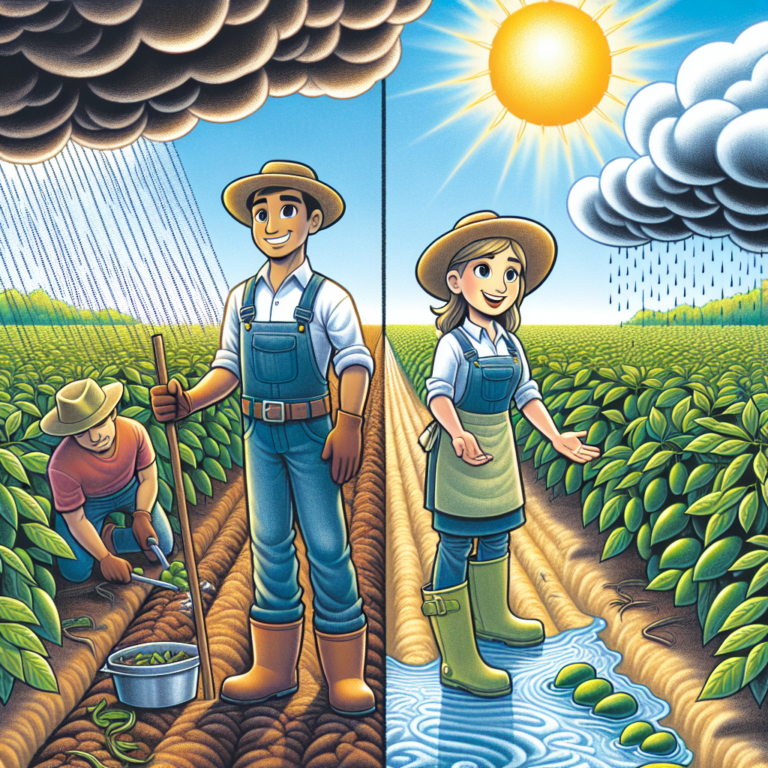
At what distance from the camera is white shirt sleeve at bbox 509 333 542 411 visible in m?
2.70

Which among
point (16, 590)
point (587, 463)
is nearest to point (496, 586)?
point (587, 463)

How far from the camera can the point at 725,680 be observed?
2.67 metres

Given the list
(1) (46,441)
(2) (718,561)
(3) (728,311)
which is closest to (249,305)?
(1) (46,441)

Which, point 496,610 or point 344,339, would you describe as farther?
point 496,610

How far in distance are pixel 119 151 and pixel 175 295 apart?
0.64m

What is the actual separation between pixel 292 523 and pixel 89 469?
920 mm

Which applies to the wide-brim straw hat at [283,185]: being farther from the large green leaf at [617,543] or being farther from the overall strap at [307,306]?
the large green leaf at [617,543]

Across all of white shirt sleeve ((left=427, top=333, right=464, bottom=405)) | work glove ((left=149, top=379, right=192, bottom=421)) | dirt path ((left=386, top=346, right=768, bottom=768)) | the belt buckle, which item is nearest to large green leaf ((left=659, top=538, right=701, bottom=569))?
dirt path ((left=386, top=346, right=768, bottom=768))

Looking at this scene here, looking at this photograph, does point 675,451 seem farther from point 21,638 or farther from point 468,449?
point 21,638

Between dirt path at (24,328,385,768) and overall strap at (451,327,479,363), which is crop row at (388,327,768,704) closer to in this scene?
overall strap at (451,327,479,363)

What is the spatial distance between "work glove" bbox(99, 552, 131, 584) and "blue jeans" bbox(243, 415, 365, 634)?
0.59 m

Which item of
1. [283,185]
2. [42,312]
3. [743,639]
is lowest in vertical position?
[743,639]

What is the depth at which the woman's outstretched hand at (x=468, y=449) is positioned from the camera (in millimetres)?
2600

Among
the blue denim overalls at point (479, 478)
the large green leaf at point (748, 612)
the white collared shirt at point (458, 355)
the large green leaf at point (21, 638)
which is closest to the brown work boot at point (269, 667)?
the blue denim overalls at point (479, 478)
